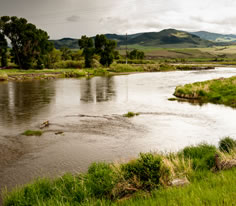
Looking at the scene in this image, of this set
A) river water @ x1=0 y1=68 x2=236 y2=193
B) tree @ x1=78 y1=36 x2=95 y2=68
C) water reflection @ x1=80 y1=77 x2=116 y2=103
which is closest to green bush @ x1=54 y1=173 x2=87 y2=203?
river water @ x1=0 y1=68 x2=236 y2=193

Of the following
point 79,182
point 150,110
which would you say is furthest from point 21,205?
point 150,110

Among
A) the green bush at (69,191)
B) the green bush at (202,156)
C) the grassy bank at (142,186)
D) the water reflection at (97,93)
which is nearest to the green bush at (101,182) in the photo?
the grassy bank at (142,186)

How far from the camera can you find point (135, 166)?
8.16 metres

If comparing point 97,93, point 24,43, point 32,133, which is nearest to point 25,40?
point 24,43

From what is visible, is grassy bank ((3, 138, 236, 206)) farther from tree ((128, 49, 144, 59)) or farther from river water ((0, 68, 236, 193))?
tree ((128, 49, 144, 59))

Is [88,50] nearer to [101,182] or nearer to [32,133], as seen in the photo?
[32,133]

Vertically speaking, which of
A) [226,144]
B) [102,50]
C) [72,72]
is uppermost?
[102,50]

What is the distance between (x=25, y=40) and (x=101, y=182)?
7384 centimetres

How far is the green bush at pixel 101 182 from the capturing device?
288 inches

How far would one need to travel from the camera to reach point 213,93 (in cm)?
2939

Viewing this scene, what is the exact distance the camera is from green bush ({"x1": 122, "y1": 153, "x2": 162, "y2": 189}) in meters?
7.68

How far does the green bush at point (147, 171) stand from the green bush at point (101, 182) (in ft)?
1.72

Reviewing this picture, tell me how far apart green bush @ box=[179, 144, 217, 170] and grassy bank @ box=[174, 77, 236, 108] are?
16.7 meters

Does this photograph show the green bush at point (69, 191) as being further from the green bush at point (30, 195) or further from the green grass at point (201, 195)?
the green grass at point (201, 195)
